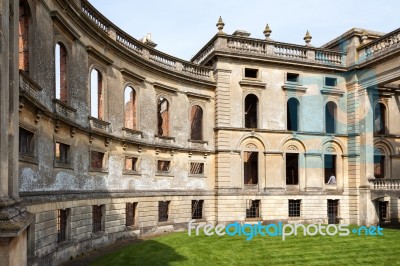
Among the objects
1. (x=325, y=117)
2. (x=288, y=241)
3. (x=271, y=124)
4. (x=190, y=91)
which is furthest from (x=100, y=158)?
(x=325, y=117)

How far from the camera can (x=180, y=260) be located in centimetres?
1612

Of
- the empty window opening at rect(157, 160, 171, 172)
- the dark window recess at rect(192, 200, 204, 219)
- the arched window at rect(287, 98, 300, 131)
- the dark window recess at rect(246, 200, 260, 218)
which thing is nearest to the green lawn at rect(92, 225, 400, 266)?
the dark window recess at rect(192, 200, 204, 219)

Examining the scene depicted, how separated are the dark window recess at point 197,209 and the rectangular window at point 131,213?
4.90 metres

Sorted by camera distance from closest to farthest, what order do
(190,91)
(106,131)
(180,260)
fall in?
(180,260), (106,131), (190,91)

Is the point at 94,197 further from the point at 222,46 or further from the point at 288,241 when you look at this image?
the point at 222,46

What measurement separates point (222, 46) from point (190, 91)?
3724mm

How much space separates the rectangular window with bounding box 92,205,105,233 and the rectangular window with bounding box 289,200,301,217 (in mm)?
14000

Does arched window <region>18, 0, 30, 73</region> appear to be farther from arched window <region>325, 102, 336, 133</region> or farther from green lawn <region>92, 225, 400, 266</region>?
arched window <region>325, 102, 336, 133</region>

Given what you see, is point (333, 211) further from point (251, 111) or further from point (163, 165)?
point (163, 165)

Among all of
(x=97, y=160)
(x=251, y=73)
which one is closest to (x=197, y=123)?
(x=251, y=73)

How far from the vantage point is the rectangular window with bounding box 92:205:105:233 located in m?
19.9

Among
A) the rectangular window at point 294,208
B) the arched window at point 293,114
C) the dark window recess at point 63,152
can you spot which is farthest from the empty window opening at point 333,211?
the dark window recess at point 63,152

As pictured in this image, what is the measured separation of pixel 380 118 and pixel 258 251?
1826 centimetres

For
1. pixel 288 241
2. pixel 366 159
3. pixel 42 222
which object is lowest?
pixel 288 241
